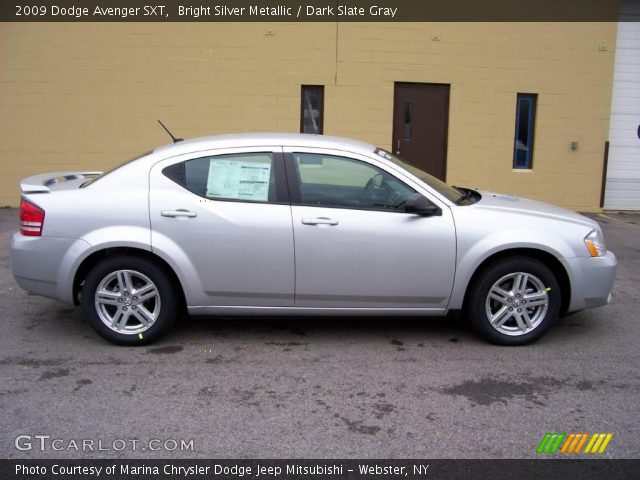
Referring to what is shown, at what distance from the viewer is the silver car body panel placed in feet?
15.9

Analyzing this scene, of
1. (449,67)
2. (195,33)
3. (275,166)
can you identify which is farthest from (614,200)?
(275,166)

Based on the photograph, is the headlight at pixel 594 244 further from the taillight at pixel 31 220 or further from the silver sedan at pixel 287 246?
the taillight at pixel 31 220

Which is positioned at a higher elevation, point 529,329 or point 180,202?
point 180,202

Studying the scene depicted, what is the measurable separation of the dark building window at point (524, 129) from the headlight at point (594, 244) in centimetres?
738

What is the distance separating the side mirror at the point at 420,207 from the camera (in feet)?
15.9

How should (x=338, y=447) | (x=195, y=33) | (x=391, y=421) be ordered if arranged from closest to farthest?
(x=338, y=447) < (x=391, y=421) < (x=195, y=33)

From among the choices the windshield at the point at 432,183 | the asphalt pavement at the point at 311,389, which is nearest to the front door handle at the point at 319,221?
the windshield at the point at 432,183

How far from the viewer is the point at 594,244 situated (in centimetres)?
509

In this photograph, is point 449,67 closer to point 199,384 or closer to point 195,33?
point 195,33

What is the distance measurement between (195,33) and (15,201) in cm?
452

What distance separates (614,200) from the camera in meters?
12.7

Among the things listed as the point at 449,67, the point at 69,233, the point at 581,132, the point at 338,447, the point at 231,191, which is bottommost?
the point at 338,447

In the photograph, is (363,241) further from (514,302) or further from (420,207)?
(514,302)
